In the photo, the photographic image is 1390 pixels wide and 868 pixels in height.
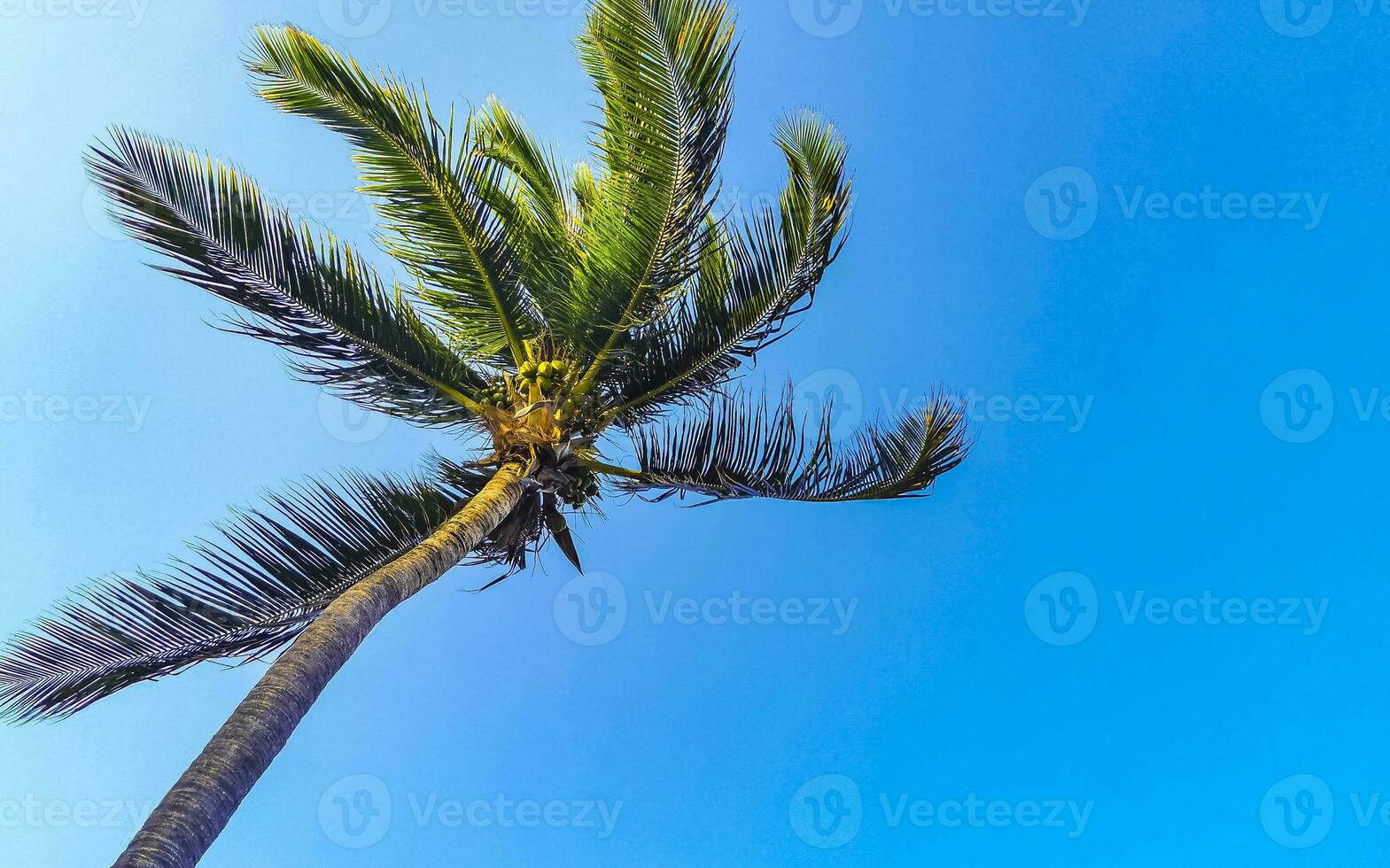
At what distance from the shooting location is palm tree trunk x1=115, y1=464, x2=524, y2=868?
3506mm

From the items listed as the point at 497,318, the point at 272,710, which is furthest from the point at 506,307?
the point at 272,710

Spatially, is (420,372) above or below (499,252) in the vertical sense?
below

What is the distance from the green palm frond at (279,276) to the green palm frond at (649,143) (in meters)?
1.56

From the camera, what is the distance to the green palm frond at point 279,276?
6.28 metres

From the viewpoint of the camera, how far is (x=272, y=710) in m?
4.32

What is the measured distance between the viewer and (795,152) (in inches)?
291

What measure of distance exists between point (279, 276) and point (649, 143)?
9.82 ft

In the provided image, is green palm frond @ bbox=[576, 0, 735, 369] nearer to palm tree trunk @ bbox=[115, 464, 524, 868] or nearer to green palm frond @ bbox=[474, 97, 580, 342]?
green palm frond @ bbox=[474, 97, 580, 342]

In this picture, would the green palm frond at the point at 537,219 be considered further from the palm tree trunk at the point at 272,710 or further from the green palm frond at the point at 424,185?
the palm tree trunk at the point at 272,710

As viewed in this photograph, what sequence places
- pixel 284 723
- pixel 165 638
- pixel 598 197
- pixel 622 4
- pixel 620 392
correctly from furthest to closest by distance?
1. pixel 620 392
2. pixel 598 197
3. pixel 622 4
4. pixel 165 638
5. pixel 284 723

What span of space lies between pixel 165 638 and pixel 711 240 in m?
5.08

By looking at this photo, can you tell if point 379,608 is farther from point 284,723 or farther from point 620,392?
point 620,392

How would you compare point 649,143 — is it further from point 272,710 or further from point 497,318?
point 272,710

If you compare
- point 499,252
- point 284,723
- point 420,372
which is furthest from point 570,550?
point 284,723
